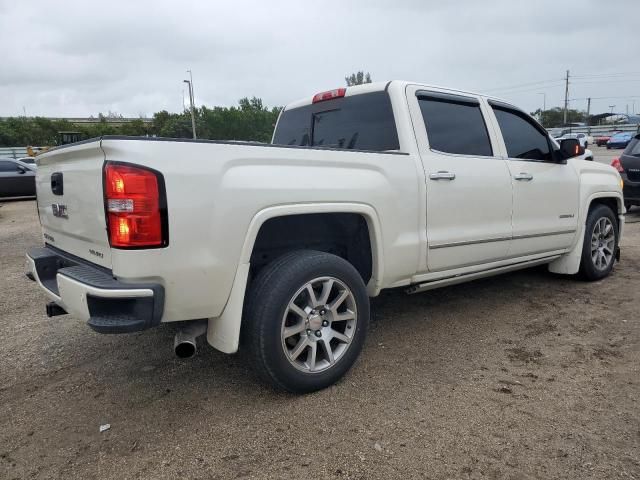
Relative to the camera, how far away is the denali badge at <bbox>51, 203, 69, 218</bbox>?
9.25 feet

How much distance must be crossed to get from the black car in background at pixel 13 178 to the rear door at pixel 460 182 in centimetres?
1522

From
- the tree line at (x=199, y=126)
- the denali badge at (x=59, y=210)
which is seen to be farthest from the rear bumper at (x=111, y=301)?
the tree line at (x=199, y=126)

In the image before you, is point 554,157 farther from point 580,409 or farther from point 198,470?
point 198,470

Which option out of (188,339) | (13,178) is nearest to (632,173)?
(188,339)

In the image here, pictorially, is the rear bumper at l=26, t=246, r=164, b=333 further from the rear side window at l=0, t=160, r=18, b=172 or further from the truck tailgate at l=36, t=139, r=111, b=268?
the rear side window at l=0, t=160, r=18, b=172

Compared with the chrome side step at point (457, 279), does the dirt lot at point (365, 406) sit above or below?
below

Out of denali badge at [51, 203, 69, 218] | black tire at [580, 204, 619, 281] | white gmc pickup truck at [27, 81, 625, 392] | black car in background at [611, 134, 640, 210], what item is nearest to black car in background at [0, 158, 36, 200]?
white gmc pickup truck at [27, 81, 625, 392]

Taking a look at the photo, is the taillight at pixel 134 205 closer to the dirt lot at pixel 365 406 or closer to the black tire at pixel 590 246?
the dirt lot at pixel 365 406

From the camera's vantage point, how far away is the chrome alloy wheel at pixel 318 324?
2787 millimetres

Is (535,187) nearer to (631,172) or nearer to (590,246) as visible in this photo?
(590,246)

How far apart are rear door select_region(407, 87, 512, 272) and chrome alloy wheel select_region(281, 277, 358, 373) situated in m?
0.82

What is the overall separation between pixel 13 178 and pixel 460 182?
52.0 ft

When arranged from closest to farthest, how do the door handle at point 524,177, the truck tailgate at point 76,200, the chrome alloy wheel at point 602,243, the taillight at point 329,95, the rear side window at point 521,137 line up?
the truck tailgate at point 76,200, the taillight at point 329,95, the door handle at point 524,177, the rear side window at point 521,137, the chrome alloy wheel at point 602,243

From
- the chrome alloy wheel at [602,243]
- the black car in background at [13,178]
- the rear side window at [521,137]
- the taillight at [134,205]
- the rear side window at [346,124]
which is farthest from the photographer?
the black car in background at [13,178]
